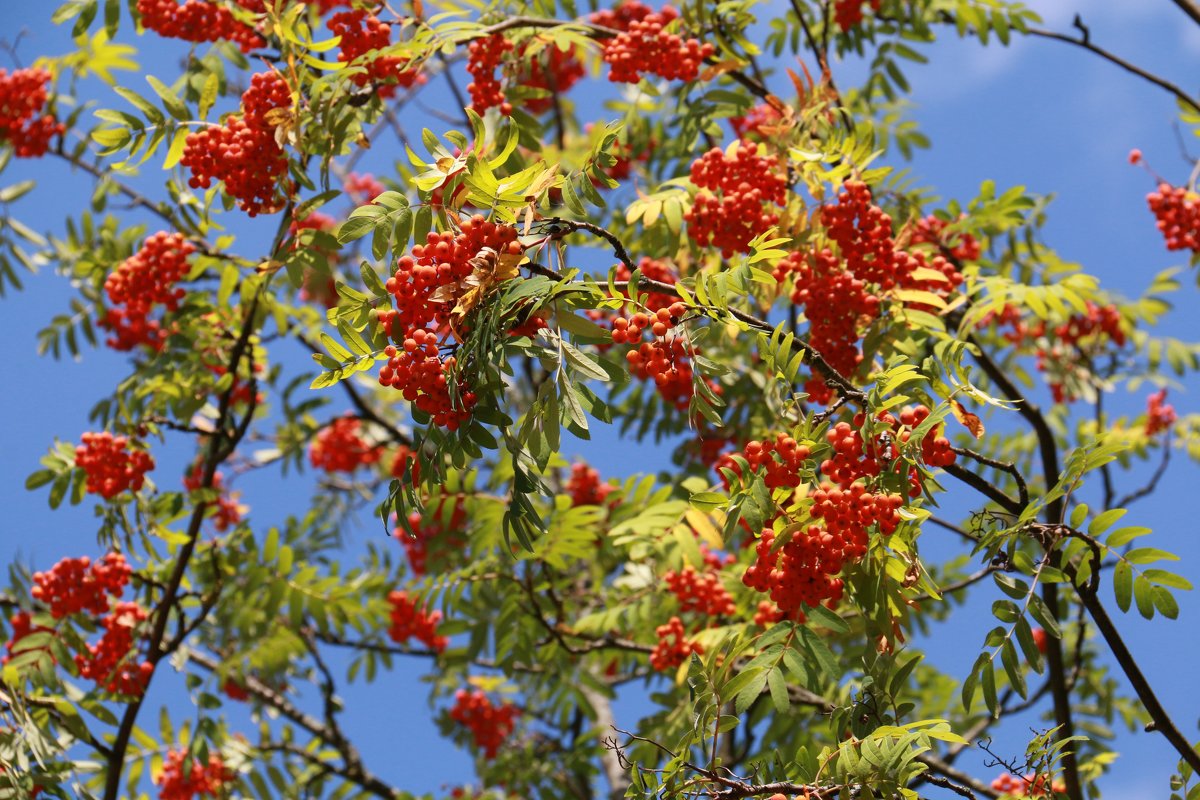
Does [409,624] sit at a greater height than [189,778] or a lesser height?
greater

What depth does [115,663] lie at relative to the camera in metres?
4.88

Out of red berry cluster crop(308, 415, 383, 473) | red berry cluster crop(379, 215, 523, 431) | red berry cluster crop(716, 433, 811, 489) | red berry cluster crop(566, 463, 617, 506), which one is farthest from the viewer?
red berry cluster crop(308, 415, 383, 473)

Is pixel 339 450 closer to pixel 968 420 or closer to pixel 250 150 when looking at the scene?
pixel 250 150

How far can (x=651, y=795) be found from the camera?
8.77 feet

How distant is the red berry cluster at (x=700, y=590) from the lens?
455 cm

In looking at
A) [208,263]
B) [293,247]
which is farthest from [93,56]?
[293,247]

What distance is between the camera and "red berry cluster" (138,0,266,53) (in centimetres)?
463

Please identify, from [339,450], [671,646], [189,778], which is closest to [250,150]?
[671,646]

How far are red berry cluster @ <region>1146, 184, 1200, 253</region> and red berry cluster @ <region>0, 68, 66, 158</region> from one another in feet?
18.3

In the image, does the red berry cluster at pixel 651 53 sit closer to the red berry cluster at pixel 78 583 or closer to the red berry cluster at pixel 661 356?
the red berry cluster at pixel 661 356

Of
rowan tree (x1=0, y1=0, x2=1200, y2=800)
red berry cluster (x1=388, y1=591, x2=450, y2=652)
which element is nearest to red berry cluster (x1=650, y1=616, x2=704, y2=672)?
rowan tree (x1=0, y1=0, x2=1200, y2=800)

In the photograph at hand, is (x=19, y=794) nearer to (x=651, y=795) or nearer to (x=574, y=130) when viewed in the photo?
(x=651, y=795)

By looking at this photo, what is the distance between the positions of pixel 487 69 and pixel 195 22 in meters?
1.31

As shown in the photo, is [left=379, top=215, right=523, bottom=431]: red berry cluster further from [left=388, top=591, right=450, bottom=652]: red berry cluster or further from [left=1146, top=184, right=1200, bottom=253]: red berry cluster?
[left=388, top=591, right=450, bottom=652]: red berry cluster
